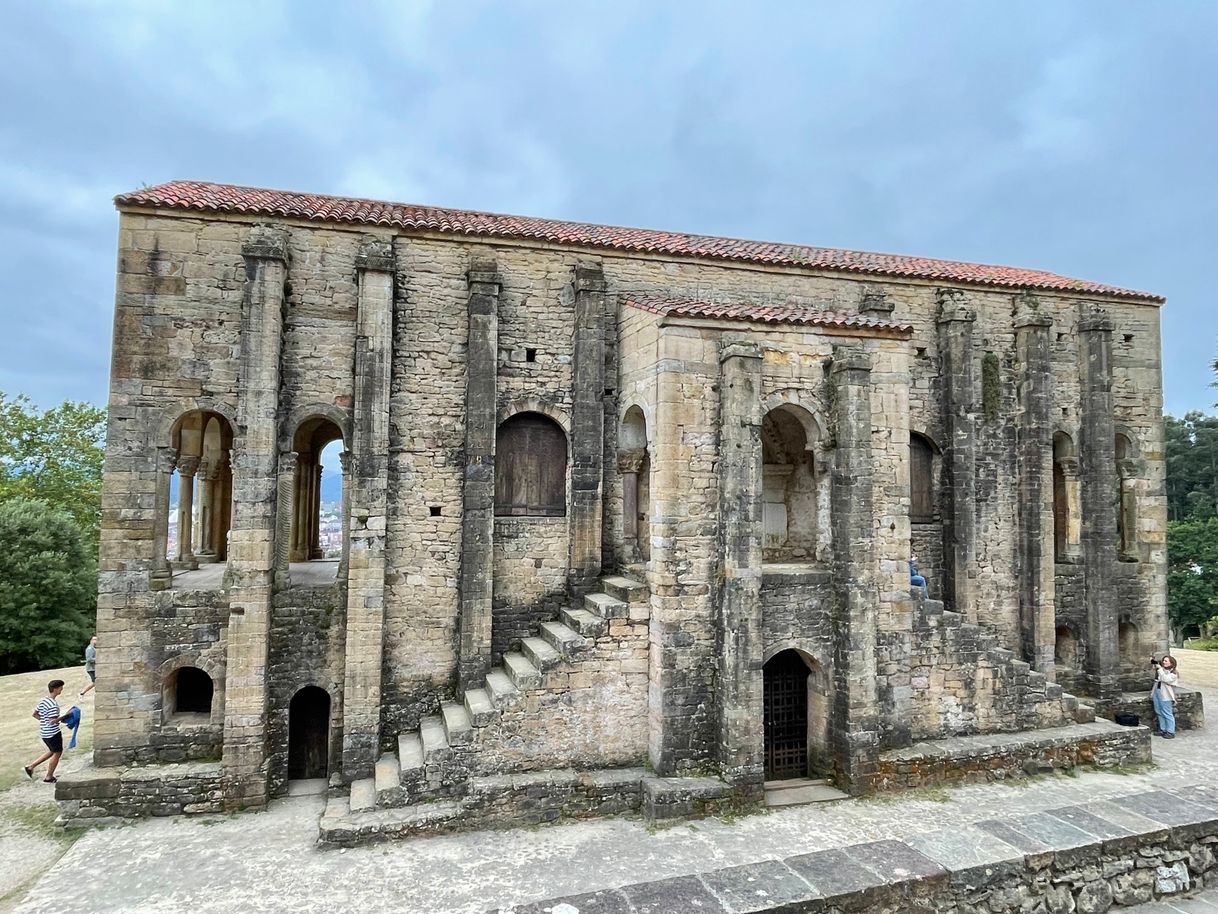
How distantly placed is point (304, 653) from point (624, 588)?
541cm

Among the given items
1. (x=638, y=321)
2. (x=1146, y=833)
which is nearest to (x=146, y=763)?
(x=638, y=321)

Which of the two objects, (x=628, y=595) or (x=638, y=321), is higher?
(x=638, y=321)

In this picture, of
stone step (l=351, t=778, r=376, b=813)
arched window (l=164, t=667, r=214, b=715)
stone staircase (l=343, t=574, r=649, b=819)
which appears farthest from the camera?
arched window (l=164, t=667, r=214, b=715)

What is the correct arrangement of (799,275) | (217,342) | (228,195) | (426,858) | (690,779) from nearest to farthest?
(426,858) < (690,779) < (217,342) < (228,195) < (799,275)

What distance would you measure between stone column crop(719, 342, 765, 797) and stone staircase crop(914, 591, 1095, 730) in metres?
3.60

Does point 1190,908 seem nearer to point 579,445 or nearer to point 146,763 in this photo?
point 579,445

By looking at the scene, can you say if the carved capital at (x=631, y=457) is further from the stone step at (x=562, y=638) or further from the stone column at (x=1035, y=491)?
the stone column at (x=1035, y=491)

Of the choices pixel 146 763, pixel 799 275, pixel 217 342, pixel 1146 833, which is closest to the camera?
pixel 1146 833

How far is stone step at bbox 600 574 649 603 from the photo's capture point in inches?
400

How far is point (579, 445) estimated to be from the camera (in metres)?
12.1

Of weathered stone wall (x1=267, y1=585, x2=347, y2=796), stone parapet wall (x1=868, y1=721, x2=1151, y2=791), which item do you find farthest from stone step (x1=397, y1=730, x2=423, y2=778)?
stone parapet wall (x1=868, y1=721, x2=1151, y2=791)

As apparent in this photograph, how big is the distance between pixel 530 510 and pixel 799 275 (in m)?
7.39

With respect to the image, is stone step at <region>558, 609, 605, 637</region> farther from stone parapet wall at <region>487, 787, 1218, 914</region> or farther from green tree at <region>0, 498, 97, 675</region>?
green tree at <region>0, 498, 97, 675</region>

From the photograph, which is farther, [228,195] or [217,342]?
[228,195]
